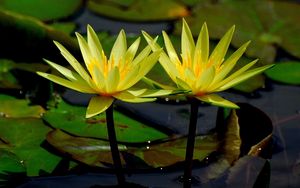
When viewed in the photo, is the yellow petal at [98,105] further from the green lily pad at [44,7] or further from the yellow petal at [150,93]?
the green lily pad at [44,7]

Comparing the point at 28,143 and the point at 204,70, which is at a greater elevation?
the point at 204,70

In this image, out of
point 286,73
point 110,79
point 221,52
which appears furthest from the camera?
point 286,73

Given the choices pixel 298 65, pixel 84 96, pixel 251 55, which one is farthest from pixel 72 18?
pixel 298 65

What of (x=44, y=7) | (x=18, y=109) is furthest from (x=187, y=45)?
(x=44, y=7)

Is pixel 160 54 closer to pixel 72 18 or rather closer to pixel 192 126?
pixel 192 126

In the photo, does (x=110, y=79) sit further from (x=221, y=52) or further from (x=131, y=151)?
(x=131, y=151)

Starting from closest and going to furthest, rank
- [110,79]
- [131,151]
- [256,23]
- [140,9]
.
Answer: [110,79]
[131,151]
[256,23]
[140,9]

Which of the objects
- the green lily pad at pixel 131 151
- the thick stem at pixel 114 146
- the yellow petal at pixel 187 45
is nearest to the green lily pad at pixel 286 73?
the green lily pad at pixel 131 151

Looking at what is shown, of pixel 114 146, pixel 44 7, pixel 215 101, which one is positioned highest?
pixel 44 7
